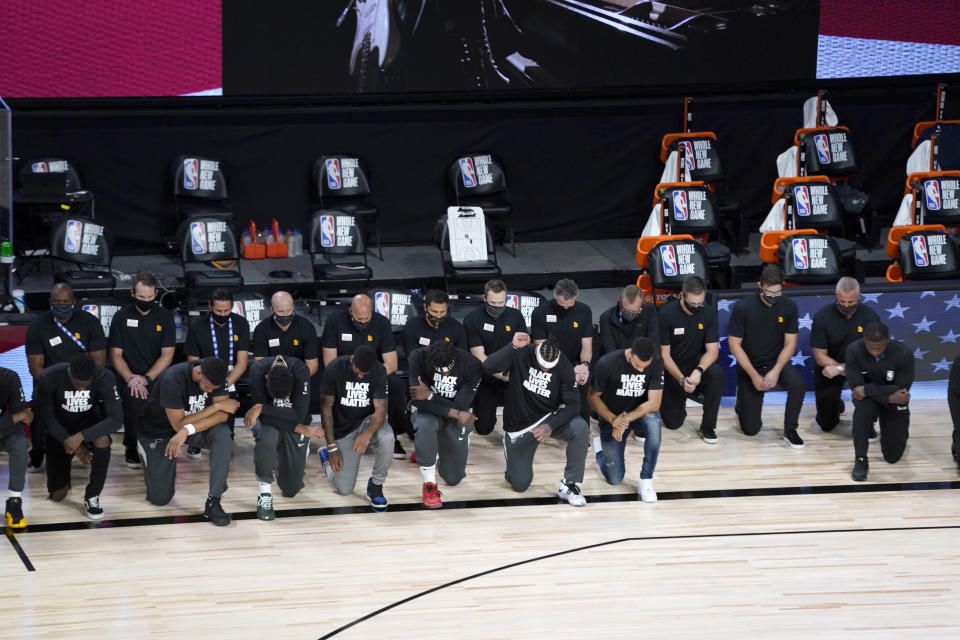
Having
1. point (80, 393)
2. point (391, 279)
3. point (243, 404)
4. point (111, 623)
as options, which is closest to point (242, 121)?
point (391, 279)

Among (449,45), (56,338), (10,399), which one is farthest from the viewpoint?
(449,45)

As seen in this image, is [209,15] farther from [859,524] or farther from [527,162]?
[859,524]

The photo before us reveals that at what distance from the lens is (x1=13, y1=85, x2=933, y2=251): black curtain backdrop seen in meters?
14.0

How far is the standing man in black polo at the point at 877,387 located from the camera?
10.6 metres

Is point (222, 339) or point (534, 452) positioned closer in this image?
point (534, 452)

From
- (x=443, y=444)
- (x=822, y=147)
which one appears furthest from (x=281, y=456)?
(x=822, y=147)

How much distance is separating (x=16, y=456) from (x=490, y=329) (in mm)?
3968

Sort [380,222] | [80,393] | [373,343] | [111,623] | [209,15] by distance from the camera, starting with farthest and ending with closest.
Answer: [380,222]
[209,15]
[373,343]
[80,393]
[111,623]

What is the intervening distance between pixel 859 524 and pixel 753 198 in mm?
6859

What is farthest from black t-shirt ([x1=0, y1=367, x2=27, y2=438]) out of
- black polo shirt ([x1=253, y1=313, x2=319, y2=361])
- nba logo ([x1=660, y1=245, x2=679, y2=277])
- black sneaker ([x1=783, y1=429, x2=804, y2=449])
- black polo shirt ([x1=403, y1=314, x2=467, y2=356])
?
black sneaker ([x1=783, y1=429, x2=804, y2=449])

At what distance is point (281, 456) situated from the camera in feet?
32.8

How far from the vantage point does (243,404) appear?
11367mm

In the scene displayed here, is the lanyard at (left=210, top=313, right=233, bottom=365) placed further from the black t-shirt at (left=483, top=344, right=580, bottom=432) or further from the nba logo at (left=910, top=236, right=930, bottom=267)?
the nba logo at (left=910, top=236, right=930, bottom=267)

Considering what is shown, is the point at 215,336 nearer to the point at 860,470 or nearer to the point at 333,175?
the point at 333,175
